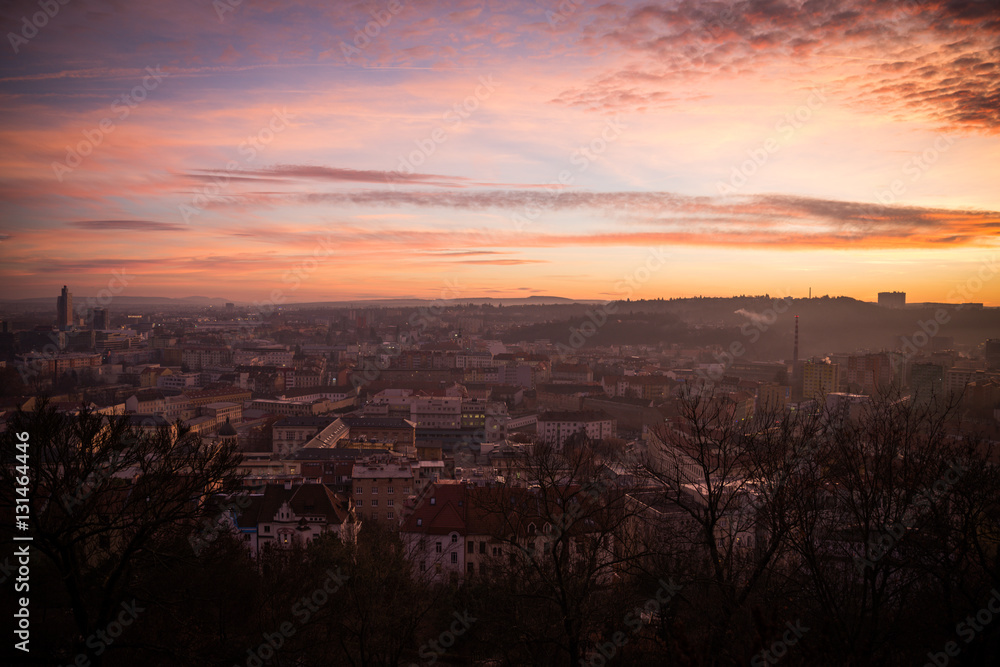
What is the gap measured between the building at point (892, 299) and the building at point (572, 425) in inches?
2299

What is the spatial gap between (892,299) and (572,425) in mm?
63539

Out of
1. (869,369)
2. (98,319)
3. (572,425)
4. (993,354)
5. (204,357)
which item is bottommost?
(572,425)

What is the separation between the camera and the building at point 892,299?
70081mm

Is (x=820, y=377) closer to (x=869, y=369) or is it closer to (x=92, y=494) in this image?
(x=869, y=369)

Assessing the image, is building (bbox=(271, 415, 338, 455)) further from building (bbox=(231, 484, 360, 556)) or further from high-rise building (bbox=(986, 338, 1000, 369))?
high-rise building (bbox=(986, 338, 1000, 369))

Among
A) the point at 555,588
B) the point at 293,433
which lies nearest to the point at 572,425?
the point at 293,433

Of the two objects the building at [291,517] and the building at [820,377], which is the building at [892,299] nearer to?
the building at [820,377]

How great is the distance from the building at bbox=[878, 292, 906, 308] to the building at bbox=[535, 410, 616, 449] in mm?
58384

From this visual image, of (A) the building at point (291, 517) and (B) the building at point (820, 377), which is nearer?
(A) the building at point (291, 517)

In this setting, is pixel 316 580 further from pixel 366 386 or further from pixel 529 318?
pixel 529 318

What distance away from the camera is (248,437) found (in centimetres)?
2203

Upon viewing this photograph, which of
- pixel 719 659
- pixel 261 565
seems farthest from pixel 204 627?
pixel 719 659

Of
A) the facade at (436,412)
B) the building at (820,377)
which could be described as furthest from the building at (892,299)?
the facade at (436,412)

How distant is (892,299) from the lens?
237ft
